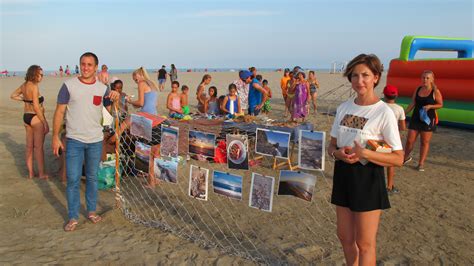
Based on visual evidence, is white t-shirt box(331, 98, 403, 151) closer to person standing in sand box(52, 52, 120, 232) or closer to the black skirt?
the black skirt

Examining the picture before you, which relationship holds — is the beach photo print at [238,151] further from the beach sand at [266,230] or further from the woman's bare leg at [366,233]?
the woman's bare leg at [366,233]

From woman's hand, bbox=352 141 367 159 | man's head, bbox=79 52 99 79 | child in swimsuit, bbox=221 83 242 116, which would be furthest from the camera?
child in swimsuit, bbox=221 83 242 116

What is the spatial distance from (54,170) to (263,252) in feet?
14.2

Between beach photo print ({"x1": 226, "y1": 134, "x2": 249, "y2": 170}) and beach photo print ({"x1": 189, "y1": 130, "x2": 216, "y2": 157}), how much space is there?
0.85 feet

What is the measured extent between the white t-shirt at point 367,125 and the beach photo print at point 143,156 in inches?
108

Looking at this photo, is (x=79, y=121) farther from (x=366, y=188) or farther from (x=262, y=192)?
(x=366, y=188)

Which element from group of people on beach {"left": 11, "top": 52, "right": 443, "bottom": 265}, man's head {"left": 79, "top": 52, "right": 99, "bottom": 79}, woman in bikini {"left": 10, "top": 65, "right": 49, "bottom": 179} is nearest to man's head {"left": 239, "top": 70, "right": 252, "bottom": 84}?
group of people on beach {"left": 11, "top": 52, "right": 443, "bottom": 265}

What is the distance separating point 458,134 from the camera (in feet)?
30.8

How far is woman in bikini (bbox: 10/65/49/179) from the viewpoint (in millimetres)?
5324

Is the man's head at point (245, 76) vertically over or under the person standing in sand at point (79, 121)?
over

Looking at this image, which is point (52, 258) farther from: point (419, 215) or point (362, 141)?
point (419, 215)

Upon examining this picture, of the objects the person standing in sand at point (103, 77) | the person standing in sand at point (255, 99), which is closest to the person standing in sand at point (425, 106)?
the person standing in sand at point (255, 99)

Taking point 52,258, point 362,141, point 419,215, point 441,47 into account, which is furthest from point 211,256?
point 441,47

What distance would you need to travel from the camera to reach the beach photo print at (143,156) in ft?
15.1
